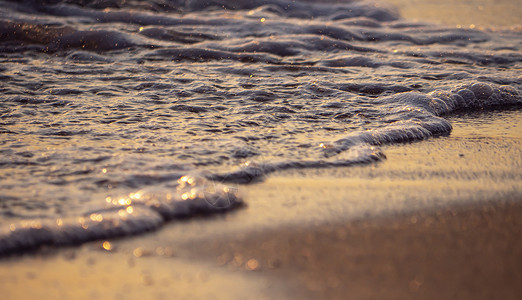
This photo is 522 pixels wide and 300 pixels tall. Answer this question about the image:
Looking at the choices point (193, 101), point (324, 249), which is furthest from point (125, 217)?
point (193, 101)

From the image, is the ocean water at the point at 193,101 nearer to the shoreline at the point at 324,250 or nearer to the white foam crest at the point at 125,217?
the white foam crest at the point at 125,217

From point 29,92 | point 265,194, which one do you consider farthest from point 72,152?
point 29,92

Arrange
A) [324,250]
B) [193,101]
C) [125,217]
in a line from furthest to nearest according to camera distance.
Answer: [193,101] → [125,217] → [324,250]

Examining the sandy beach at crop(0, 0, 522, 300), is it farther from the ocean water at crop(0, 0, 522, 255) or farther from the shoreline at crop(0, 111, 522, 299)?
the ocean water at crop(0, 0, 522, 255)

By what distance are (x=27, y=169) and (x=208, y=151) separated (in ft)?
2.43

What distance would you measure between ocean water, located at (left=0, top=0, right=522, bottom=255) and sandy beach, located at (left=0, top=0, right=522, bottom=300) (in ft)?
0.41

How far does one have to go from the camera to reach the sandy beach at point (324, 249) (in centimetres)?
157

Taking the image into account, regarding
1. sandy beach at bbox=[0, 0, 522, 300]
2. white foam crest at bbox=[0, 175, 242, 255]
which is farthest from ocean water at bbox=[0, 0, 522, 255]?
sandy beach at bbox=[0, 0, 522, 300]

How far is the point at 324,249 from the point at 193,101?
1.90m

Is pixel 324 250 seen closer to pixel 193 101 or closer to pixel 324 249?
pixel 324 249

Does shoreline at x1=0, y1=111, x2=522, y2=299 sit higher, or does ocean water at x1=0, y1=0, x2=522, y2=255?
shoreline at x1=0, y1=111, x2=522, y2=299

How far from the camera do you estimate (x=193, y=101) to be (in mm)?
3488

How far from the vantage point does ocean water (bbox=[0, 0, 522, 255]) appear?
6.92 feet

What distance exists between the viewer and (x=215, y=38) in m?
5.73
